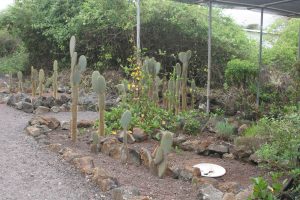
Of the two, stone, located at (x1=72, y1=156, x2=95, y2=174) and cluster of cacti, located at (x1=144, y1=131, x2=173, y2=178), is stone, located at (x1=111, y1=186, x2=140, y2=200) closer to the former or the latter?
cluster of cacti, located at (x1=144, y1=131, x2=173, y2=178)

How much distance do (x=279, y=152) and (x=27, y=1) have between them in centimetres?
1188

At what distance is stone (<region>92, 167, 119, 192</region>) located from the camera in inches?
144

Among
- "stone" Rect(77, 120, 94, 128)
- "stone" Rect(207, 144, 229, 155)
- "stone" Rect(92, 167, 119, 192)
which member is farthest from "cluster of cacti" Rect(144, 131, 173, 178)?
"stone" Rect(77, 120, 94, 128)

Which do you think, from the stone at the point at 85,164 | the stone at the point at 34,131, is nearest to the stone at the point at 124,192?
the stone at the point at 85,164

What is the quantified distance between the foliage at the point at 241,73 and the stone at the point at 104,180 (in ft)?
18.7

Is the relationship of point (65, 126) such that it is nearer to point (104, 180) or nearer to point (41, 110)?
point (41, 110)

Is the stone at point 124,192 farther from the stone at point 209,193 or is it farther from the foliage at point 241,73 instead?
the foliage at point 241,73

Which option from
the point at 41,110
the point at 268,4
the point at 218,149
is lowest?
the point at 218,149

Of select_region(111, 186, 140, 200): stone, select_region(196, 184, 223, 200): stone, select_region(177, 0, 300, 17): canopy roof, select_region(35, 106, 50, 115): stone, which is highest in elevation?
select_region(177, 0, 300, 17): canopy roof

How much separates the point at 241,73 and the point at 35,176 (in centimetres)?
604

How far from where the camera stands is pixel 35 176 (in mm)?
4156

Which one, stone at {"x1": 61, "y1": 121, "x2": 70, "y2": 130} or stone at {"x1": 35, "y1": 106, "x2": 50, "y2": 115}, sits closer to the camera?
stone at {"x1": 61, "y1": 121, "x2": 70, "y2": 130}

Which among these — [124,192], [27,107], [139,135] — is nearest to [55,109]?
[27,107]

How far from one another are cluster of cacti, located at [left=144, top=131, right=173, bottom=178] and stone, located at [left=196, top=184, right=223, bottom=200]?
61cm
